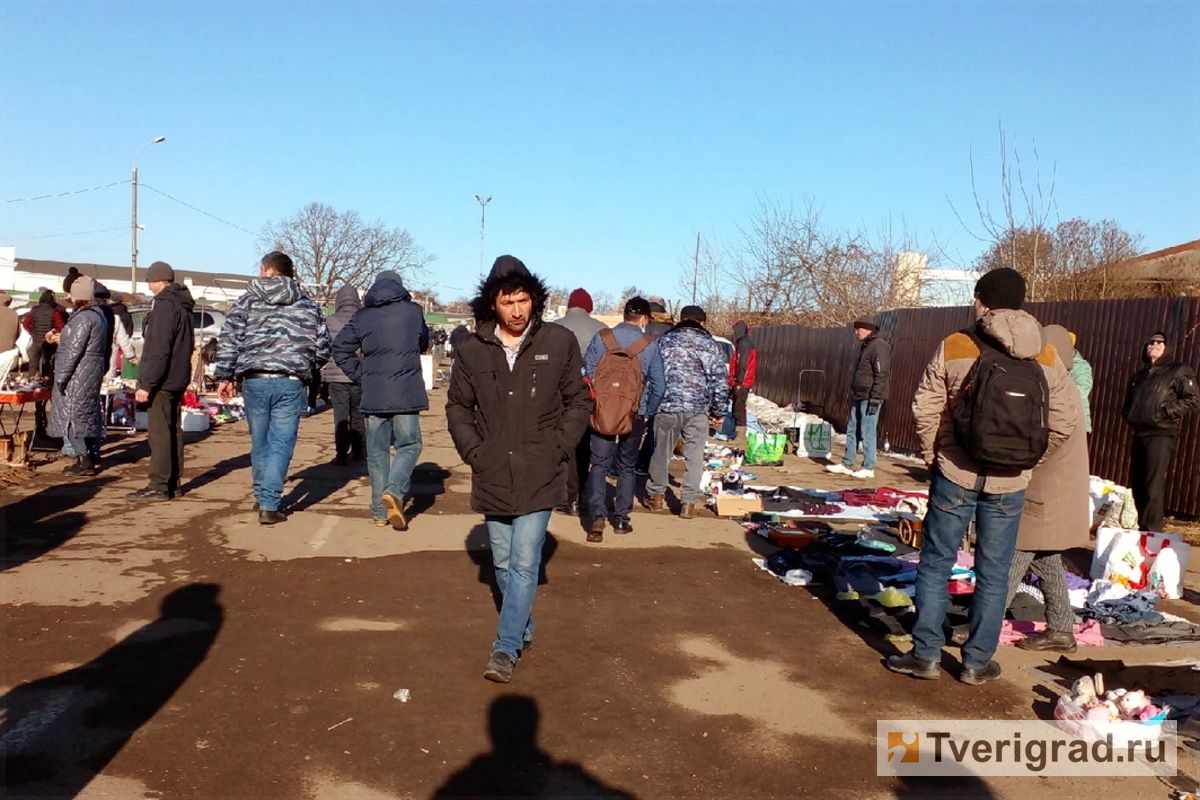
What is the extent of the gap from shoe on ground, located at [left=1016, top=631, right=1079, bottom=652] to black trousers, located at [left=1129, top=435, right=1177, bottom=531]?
12.7 ft

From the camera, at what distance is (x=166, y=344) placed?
346 inches

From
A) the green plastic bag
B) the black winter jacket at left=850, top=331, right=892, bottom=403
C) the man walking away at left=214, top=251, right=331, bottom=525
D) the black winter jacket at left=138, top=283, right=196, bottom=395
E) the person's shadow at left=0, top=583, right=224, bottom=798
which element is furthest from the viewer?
the green plastic bag

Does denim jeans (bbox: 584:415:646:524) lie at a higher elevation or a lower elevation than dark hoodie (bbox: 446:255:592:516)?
lower

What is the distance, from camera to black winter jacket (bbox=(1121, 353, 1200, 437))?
8742mm

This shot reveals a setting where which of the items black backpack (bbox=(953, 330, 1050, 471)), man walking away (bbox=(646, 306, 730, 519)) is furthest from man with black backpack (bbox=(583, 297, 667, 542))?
black backpack (bbox=(953, 330, 1050, 471))

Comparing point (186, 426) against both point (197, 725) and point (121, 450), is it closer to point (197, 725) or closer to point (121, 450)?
point (121, 450)

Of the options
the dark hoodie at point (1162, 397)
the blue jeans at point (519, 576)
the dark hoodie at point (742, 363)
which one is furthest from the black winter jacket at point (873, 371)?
the blue jeans at point (519, 576)

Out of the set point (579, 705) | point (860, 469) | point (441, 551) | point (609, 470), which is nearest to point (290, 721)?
point (579, 705)

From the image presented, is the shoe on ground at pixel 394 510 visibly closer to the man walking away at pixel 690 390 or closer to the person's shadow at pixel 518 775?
the man walking away at pixel 690 390

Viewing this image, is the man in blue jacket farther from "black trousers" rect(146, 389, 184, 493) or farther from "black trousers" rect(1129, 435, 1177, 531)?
"black trousers" rect(1129, 435, 1177, 531)

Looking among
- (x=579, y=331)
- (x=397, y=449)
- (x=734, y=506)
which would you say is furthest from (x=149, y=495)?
(x=734, y=506)

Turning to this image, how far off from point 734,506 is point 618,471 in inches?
61.8

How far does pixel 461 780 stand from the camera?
3812 mm

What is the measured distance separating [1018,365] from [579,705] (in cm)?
273
